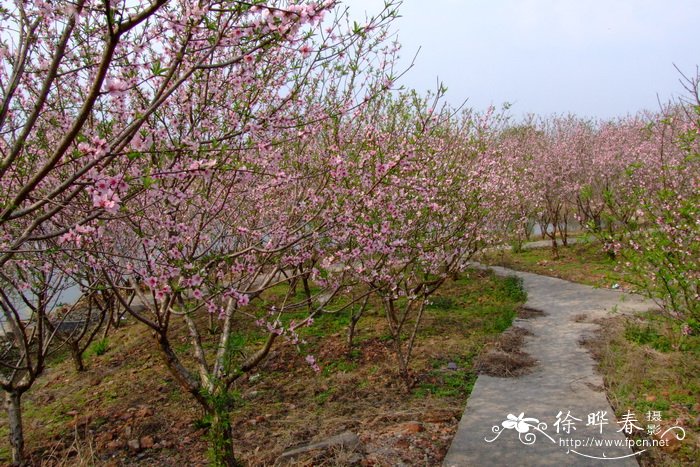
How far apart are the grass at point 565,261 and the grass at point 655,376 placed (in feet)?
15.7

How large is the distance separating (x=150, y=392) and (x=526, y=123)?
1923cm

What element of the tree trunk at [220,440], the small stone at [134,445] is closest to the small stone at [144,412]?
the small stone at [134,445]

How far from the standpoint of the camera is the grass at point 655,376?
3968mm

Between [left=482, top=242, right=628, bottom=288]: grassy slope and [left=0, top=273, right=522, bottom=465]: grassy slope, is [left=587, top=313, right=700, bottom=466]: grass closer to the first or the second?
[left=0, top=273, right=522, bottom=465]: grassy slope

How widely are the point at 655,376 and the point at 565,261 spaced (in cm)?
932

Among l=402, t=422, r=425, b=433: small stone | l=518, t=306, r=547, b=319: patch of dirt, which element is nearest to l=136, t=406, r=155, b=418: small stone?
l=402, t=422, r=425, b=433: small stone

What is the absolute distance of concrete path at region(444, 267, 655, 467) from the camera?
3695 millimetres

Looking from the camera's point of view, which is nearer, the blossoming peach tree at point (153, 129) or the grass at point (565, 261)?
the blossoming peach tree at point (153, 129)

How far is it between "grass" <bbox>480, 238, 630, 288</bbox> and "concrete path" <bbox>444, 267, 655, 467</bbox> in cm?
505

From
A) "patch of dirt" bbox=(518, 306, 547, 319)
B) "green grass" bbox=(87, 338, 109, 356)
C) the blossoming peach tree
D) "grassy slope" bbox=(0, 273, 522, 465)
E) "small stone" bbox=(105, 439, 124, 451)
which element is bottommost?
"small stone" bbox=(105, 439, 124, 451)

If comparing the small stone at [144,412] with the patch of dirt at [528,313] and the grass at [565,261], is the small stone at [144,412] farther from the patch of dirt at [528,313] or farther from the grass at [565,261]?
the grass at [565,261]

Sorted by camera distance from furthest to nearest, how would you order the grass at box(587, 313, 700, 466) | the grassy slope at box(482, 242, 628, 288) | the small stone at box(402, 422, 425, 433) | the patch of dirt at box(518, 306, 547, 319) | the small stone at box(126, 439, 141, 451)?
1. the grassy slope at box(482, 242, 628, 288)
2. the patch of dirt at box(518, 306, 547, 319)
3. the small stone at box(126, 439, 141, 451)
4. the small stone at box(402, 422, 425, 433)
5. the grass at box(587, 313, 700, 466)

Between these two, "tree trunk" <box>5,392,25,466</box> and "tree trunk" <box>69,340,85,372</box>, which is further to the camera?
"tree trunk" <box>69,340,85,372</box>

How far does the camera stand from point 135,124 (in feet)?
7.55
